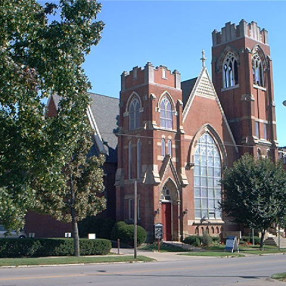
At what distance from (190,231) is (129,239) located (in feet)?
20.6

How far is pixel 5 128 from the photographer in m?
8.93

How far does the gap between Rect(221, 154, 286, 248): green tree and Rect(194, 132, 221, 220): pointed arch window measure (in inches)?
161

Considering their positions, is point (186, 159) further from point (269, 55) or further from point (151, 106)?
point (269, 55)

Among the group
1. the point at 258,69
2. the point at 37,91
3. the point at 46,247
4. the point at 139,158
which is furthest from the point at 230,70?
the point at 37,91

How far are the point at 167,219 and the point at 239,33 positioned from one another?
20.6 meters

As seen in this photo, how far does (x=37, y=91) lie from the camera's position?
8992 millimetres

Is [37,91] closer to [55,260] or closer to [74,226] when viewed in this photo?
[55,260]

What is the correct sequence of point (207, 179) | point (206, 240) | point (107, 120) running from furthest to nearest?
point (107, 120) → point (207, 179) → point (206, 240)

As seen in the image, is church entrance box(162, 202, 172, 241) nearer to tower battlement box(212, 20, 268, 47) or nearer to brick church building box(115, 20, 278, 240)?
brick church building box(115, 20, 278, 240)

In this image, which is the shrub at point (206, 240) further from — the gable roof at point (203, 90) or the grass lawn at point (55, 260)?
the gable roof at point (203, 90)

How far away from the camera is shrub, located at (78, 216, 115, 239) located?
36.9m

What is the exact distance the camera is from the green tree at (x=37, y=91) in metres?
8.67

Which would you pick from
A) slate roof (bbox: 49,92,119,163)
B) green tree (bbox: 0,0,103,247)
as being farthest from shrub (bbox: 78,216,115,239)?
green tree (bbox: 0,0,103,247)

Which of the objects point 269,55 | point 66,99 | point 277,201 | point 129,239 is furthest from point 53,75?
point 269,55
